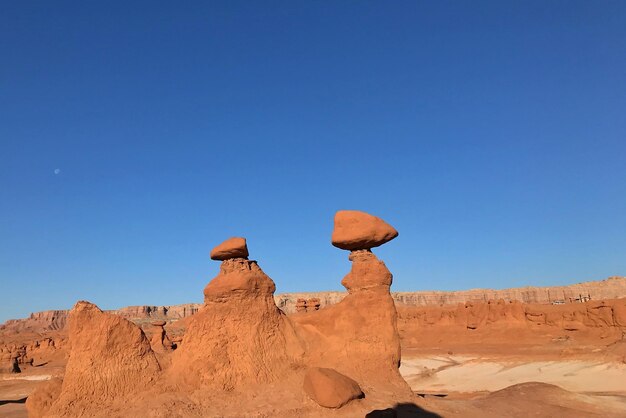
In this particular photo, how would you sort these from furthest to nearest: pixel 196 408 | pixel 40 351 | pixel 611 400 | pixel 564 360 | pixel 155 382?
1. pixel 40 351
2. pixel 564 360
3. pixel 611 400
4. pixel 155 382
5. pixel 196 408

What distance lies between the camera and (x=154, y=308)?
10875 cm

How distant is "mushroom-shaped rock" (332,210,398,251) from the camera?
11.7 meters

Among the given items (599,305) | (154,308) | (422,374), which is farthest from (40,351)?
(154,308)

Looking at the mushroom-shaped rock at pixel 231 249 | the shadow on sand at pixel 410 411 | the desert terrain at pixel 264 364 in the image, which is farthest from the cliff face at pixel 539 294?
the mushroom-shaped rock at pixel 231 249

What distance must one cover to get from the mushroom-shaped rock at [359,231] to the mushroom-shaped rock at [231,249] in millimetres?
2355

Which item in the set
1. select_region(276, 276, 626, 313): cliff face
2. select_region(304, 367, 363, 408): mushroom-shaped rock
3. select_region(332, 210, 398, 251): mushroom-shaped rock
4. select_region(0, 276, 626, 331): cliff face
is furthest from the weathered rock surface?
select_region(0, 276, 626, 331): cliff face

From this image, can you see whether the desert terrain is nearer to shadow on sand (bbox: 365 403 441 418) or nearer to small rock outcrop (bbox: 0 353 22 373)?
shadow on sand (bbox: 365 403 441 418)

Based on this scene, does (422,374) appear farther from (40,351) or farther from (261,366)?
(40,351)

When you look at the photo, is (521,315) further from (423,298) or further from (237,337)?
(423,298)

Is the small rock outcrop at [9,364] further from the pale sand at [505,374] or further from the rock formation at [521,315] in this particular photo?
the rock formation at [521,315]

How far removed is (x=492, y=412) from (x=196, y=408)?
6444 mm

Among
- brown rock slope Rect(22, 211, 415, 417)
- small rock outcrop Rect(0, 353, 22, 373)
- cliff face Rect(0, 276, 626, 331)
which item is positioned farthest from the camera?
cliff face Rect(0, 276, 626, 331)

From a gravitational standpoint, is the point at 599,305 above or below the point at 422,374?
above

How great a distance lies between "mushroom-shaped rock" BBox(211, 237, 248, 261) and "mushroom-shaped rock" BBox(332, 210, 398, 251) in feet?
7.73
